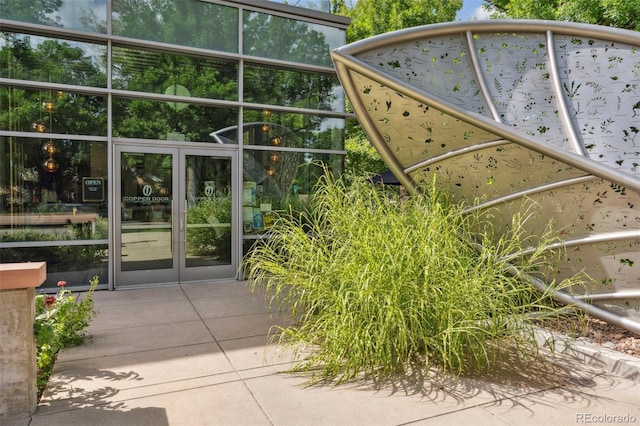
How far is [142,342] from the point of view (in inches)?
188

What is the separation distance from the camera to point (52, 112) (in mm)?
7145

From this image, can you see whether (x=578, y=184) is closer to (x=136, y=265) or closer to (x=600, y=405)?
→ (x=600, y=405)

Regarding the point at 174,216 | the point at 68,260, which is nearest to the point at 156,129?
the point at 174,216

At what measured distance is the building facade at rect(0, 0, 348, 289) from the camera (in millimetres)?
7023

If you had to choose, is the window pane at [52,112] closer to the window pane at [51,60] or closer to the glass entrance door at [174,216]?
the window pane at [51,60]

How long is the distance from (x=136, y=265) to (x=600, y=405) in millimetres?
6829

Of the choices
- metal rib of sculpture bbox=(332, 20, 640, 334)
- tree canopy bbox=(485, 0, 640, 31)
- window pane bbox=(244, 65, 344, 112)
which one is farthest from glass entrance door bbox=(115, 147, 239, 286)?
tree canopy bbox=(485, 0, 640, 31)

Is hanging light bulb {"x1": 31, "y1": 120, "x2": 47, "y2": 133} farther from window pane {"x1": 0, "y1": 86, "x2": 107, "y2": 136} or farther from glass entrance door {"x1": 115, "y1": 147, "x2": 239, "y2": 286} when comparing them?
glass entrance door {"x1": 115, "y1": 147, "x2": 239, "y2": 286}

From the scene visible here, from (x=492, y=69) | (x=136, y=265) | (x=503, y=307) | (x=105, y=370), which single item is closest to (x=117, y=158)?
(x=136, y=265)

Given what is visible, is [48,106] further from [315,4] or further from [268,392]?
[268,392]

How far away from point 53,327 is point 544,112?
17.9 ft

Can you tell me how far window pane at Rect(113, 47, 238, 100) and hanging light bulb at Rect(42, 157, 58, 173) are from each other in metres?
1.61

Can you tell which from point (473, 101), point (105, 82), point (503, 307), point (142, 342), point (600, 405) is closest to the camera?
point (600, 405)

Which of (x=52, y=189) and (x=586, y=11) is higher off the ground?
(x=586, y=11)
